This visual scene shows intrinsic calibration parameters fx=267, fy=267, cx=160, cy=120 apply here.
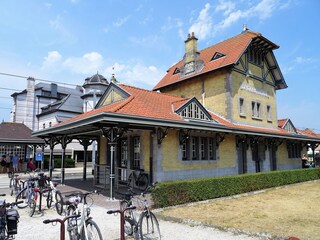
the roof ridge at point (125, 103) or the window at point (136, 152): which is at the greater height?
the roof ridge at point (125, 103)

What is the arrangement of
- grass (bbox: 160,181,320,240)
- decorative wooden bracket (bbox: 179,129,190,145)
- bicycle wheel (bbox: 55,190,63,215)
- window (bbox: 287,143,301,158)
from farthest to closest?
window (bbox: 287,143,301,158), decorative wooden bracket (bbox: 179,129,190,145), bicycle wheel (bbox: 55,190,63,215), grass (bbox: 160,181,320,240)

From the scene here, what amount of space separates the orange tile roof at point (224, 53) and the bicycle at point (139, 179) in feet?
29.0

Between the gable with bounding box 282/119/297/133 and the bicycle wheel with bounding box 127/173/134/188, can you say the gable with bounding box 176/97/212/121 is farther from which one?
the gable with bounding box 282/119/297/133

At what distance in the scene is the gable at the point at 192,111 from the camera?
517 inches

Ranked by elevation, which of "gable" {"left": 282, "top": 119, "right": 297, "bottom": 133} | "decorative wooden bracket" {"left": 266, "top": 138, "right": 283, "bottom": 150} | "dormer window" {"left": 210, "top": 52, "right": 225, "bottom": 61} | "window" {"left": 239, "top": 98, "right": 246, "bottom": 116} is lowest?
"decorative wooden bracket" {"left": 266, "top": 138, "right": 283, "bottom": 150}

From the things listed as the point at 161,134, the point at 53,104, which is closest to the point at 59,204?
the point at 161,134

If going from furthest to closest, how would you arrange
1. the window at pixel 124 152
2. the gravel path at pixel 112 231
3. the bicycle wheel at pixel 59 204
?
the window at pixel 124 152
the bicycle wheel at pixel 59 204
the gravel path at pixel 112 231

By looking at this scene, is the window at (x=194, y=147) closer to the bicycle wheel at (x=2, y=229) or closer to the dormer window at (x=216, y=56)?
the dormer window at (x=216, y=56)

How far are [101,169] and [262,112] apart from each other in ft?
40.5

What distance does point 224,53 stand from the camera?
18.5 m

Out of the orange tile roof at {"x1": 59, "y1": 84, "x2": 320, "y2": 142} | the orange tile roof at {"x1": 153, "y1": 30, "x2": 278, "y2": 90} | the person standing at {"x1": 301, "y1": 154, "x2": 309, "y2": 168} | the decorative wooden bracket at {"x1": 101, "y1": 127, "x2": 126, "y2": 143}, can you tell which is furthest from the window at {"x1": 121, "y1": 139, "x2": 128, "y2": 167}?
the person standing at {"x1": 301, "y1": 154, "x2": 309, "y2": 168}

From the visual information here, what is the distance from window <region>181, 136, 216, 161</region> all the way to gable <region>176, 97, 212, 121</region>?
3.49ft

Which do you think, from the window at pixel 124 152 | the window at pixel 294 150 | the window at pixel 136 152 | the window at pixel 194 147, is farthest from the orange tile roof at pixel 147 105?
the window at pixel 294 150

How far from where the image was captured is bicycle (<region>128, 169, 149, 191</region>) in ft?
39.4
